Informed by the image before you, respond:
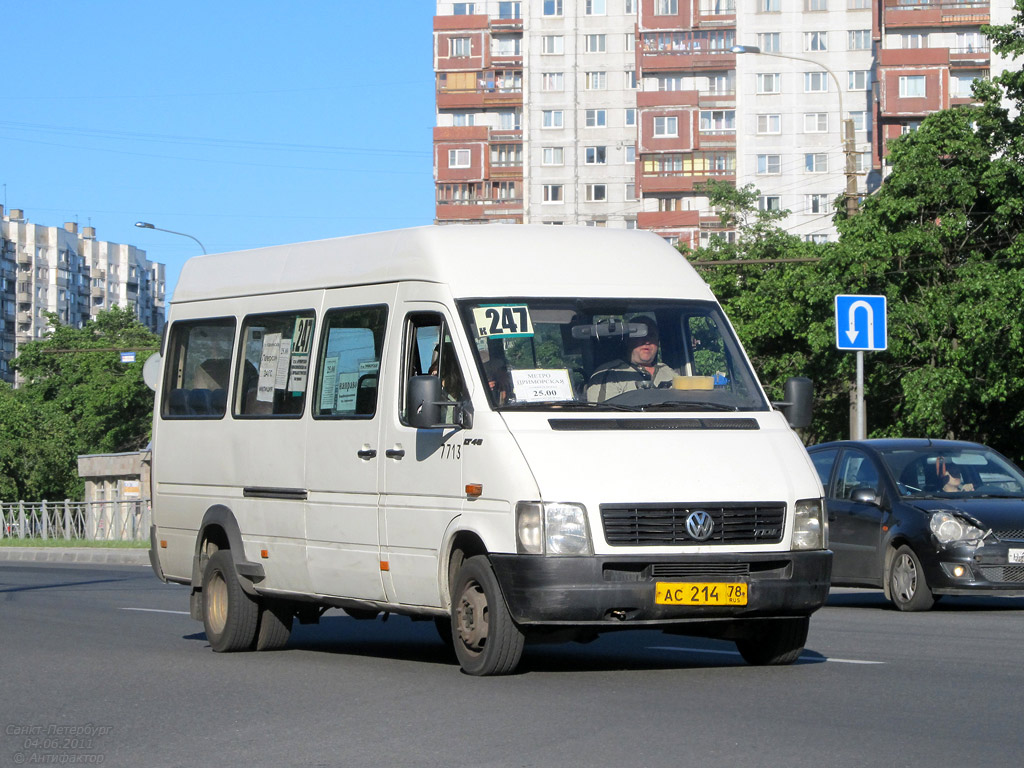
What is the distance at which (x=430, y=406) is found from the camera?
9961mm

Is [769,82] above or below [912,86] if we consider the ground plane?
above

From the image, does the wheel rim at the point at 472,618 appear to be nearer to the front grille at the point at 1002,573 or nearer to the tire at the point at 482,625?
the tire at the point at 482,625

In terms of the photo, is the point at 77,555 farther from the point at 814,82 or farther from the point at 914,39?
the point at 814,82

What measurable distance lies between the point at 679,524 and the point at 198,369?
4.96 m

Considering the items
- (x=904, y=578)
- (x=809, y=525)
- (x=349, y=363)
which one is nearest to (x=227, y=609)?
(x=349, y=363)

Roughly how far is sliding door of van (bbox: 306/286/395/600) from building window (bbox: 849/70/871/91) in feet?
352

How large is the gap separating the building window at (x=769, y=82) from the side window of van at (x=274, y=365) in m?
105

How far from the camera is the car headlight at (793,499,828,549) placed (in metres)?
9.71

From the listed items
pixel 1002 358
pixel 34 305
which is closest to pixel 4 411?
pixel 1002 358

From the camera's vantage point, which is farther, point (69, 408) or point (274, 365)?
point (69, 408)

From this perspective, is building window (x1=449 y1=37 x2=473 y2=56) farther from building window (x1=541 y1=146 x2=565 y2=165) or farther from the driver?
the driver

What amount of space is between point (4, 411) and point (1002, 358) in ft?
189

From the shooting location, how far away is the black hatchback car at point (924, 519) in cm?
1491

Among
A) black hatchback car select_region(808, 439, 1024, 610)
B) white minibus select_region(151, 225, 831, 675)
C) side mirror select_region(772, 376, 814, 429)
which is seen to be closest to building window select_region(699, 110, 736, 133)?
black hatchback car select_region(808, 439, 1024, 610)
